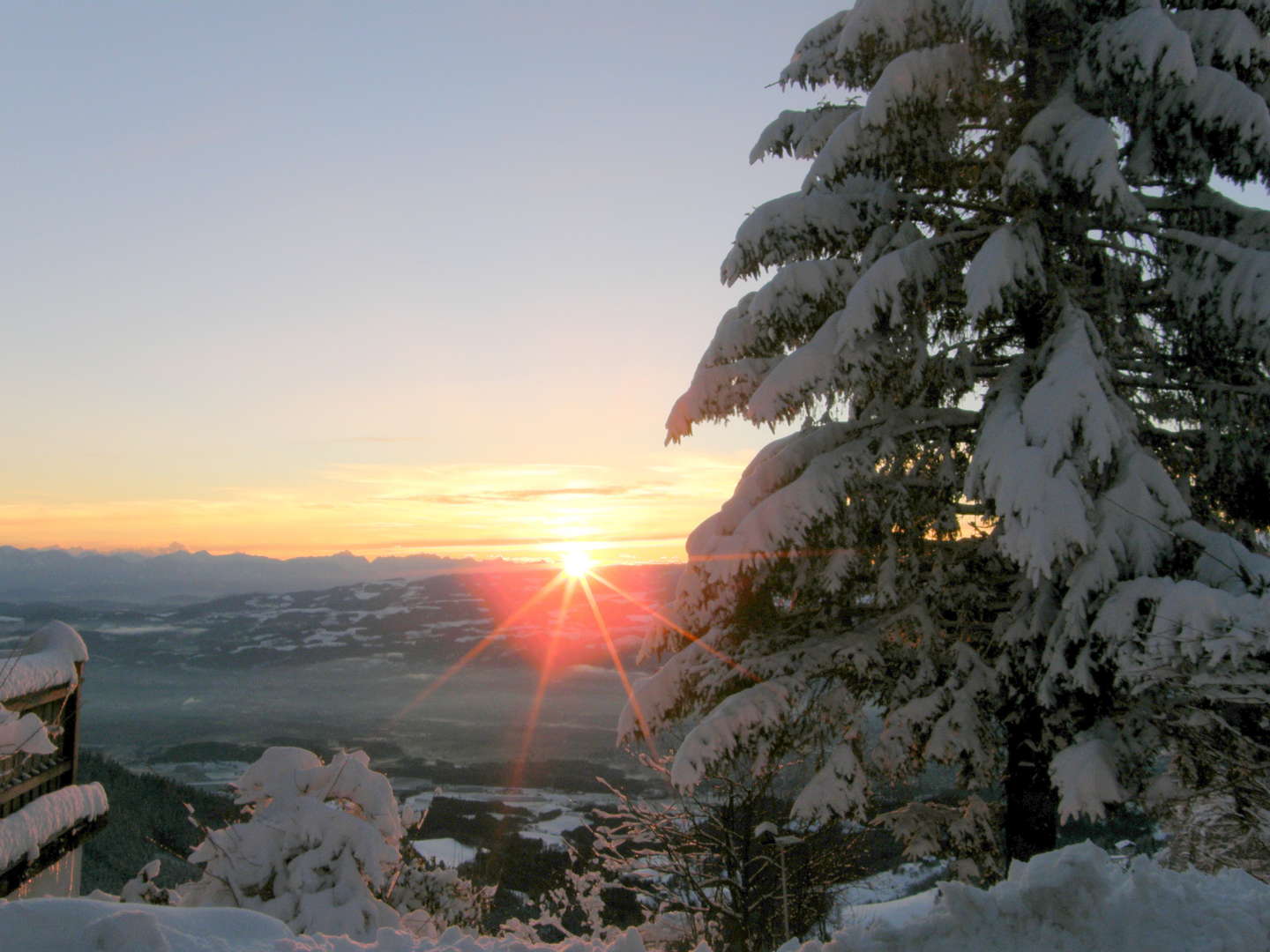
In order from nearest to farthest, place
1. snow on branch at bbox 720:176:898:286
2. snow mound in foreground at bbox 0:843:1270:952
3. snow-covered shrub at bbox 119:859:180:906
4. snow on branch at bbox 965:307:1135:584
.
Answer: snow mound in foreground at bbox 0:843:1270:952
snow on branch at bbox 965:307:1135:584
snow-covered shrub at bbox 119:859:180:906
snow on branch at bbox 720:176:898:286

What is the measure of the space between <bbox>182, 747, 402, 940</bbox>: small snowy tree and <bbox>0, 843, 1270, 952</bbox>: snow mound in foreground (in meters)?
3.82

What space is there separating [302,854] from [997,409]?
6.68 metres

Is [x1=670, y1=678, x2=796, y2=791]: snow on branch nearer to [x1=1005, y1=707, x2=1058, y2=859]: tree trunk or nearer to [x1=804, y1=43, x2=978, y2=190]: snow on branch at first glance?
[x1=1005, y1=707, x2=1058, y2=859]: tree trunk

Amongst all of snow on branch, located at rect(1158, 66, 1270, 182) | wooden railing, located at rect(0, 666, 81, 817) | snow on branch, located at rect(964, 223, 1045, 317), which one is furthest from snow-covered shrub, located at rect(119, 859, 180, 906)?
snow on branch, located at rect(1158, 66, 1270, 182)

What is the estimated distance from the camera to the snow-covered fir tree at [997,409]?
6707 mm

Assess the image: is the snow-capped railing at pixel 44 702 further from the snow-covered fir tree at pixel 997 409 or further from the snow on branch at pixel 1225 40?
the snow on branch at pixel 1225 40

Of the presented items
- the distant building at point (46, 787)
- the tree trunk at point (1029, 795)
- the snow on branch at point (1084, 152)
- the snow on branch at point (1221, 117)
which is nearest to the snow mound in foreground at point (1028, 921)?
the tree trunk at point (1029, 795)

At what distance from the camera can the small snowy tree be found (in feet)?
22.2

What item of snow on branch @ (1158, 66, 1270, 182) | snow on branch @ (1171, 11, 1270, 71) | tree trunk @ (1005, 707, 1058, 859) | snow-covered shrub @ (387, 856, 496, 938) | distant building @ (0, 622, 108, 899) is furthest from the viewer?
snow-covered shrub @ (387, 856, 496, 938)

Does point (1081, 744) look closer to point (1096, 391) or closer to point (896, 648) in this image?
point (896, 648)

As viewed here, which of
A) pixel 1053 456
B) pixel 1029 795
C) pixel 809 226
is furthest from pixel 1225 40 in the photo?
pixel 1029 795

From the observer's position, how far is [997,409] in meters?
7.30

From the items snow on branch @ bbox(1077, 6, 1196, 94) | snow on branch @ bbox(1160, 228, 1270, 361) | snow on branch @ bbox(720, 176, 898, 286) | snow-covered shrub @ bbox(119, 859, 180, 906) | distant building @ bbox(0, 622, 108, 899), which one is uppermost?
snow on branch @ bbox(1077, 6, 1196, 94)

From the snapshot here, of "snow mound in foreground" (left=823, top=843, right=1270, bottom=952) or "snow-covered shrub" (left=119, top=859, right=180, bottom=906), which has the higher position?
"snow mound in foreground" (left=823, top=843, right=1270, bottom=952)
